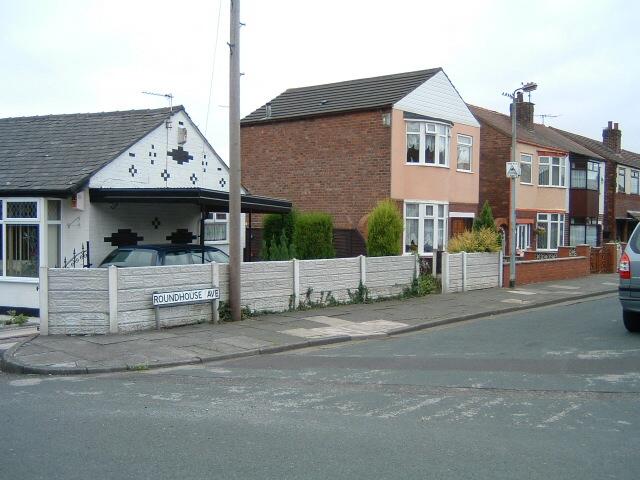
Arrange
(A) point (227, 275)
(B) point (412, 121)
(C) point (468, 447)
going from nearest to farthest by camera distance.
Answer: (C) point (468, 447), (A) point (227, 275), (B) point (412, 121)

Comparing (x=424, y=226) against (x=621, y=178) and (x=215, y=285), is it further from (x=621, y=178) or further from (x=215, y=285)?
(x=621, y=178)

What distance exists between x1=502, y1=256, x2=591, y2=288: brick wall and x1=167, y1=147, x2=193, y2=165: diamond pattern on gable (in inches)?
437

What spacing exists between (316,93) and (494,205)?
36.1 feet

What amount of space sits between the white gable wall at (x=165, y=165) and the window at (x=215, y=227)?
916 millimetres

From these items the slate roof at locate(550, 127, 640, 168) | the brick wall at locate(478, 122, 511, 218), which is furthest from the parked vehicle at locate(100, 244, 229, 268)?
the slate roof at locate(550, 127, 640, 168)

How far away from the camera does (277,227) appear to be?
20906 millimetres

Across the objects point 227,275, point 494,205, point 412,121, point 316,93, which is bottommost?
point 227,275

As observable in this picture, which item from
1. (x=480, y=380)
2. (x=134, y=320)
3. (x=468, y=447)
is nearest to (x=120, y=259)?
(x=134, y=320)

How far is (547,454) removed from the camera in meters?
5.76

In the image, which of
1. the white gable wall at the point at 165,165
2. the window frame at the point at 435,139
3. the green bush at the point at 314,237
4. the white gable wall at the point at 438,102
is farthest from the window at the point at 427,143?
the white gable wall at the point at 165,165

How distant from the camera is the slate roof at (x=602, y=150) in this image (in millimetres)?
42209

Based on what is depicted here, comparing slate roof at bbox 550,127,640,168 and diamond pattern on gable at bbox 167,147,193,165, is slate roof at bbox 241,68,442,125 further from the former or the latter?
slate roof at bbox 550,127,640,168

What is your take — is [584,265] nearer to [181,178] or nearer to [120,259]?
[181,178]

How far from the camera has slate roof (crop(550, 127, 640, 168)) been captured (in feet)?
138
